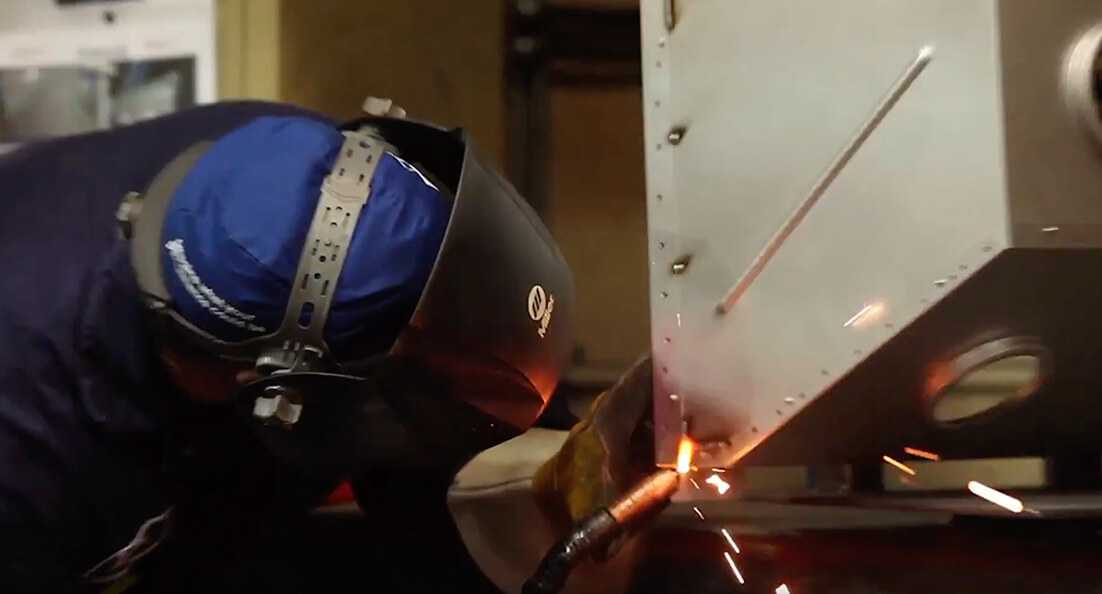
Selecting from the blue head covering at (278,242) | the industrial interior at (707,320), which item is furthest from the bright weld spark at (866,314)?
the blue head covering at (278,242)

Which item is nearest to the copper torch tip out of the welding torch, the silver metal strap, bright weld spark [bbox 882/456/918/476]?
the welding torch

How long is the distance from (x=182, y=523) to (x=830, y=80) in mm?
731

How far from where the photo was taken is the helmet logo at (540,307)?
90cm

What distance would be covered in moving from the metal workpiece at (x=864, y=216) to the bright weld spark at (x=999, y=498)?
45 mm

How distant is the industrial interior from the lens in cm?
77

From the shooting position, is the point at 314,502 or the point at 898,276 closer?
the point at 898,276

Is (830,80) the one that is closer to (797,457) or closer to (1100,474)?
(797,457)

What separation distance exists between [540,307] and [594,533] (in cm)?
22

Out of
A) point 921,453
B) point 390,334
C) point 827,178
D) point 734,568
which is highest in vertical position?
point 827,178

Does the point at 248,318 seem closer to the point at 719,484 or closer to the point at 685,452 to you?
the point at 685,452

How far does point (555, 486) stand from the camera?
1.16 m

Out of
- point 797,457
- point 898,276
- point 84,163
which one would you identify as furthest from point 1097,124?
point 84,163

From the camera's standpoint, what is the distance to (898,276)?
808 mm

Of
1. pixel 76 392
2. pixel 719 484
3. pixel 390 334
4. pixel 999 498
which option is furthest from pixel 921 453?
pixel 76 392
